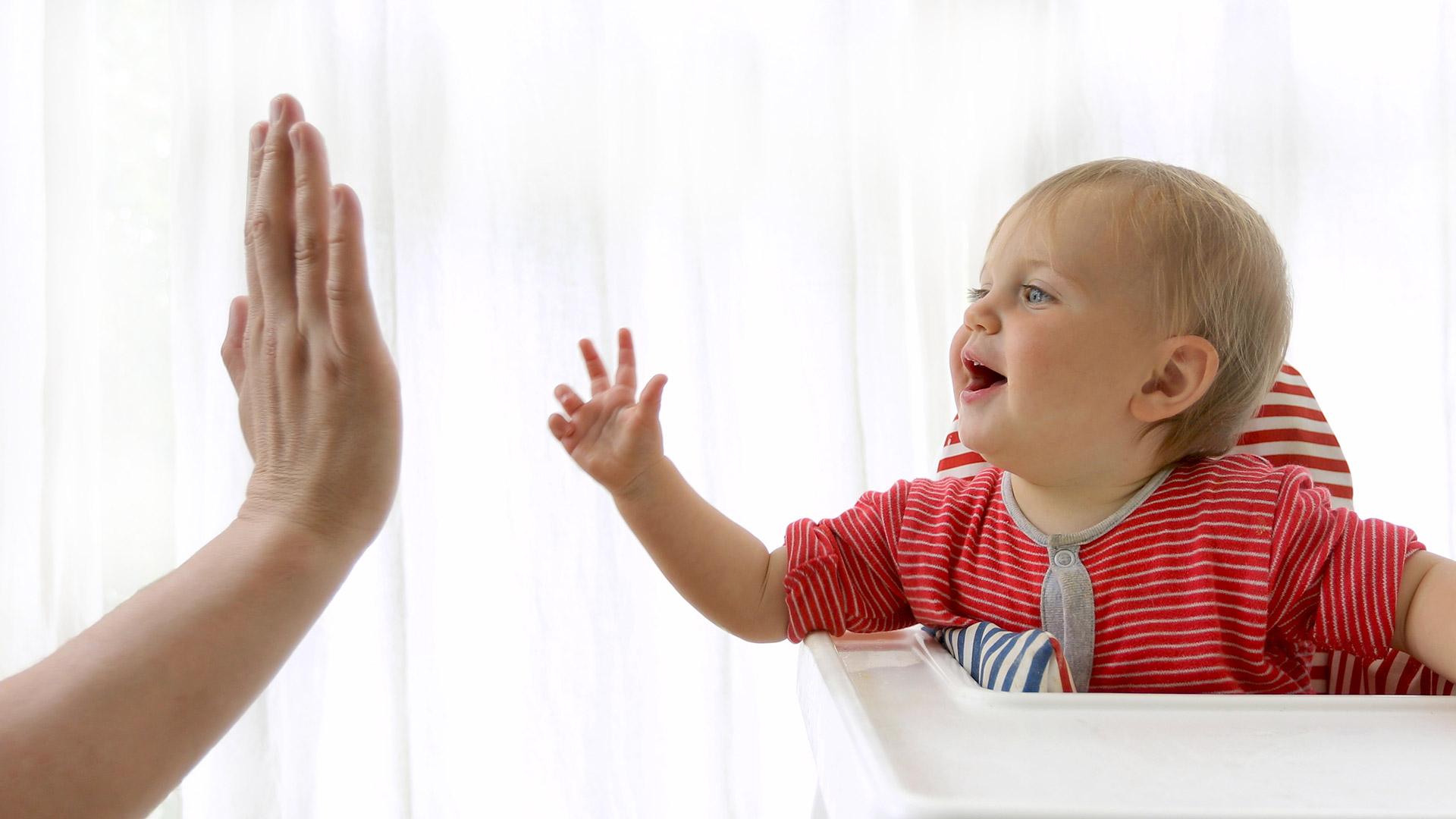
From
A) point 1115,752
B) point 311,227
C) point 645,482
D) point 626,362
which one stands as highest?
point 311,227

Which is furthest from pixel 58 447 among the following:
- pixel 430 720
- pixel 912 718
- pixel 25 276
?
pixel 912 718

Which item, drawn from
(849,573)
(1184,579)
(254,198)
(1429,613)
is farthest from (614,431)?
(1429,613)

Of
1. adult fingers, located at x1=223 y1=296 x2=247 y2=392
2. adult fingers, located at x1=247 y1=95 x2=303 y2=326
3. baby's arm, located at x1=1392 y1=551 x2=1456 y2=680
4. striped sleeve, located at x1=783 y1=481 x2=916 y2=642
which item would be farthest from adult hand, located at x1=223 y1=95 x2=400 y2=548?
baby's arm, located at x1=1392 y1=551 x2=1456 y2=680

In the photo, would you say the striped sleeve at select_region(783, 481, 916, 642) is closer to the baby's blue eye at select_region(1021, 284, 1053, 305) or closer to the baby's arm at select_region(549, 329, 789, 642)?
the baby's arm at select_region(549, 329, 789, 642)

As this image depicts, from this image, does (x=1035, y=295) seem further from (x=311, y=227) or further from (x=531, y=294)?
(x=531, y=294)

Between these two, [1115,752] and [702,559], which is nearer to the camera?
[1115,752]

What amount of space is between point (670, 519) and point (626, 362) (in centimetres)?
15

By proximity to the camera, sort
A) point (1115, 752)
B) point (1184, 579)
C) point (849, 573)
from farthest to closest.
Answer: point (849, 573) → point (1184, 579) → point (1115, 752)

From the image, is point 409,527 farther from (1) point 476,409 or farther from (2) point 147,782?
(2) point 147,782

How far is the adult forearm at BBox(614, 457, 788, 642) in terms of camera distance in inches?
29.7

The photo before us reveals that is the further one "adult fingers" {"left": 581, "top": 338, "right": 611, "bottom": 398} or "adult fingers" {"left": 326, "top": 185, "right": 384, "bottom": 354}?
"adult fingers" {"left": 581, "top": 338, "right": 611, "bottom": 398}

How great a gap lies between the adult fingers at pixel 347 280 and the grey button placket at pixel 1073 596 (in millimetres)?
522

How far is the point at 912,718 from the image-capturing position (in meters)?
0.49

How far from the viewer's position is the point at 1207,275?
71 centimetres
